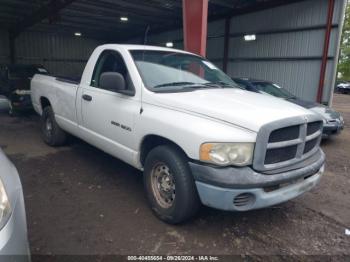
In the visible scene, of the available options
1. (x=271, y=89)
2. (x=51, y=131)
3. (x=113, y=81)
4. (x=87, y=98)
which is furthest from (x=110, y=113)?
(x=271, y=89)

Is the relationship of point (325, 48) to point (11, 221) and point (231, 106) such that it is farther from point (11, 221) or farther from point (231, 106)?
point (11, 221)

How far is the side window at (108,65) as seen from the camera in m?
3.91

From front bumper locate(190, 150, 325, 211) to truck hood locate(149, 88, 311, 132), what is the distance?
44 centimetres

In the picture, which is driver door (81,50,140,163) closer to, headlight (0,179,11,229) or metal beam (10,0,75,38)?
headlight (0,179,11,229)

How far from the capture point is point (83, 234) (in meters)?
2.97

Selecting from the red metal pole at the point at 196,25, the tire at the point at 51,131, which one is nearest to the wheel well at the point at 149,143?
the tire at the point at 51,131

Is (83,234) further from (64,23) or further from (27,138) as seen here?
(64,23)

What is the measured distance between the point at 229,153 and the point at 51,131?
4.38 meters

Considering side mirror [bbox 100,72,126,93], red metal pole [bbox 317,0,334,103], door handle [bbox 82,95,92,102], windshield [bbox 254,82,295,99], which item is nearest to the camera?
side mirror [bbox 100,72,126,93]

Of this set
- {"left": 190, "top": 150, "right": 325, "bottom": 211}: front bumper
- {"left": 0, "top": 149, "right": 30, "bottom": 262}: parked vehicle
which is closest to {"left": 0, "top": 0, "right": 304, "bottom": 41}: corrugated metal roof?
{"left": 190, "top": 150, "right": 325, "bottom": 211}: front bumper

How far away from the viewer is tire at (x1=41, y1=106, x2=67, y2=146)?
5631 millimetres

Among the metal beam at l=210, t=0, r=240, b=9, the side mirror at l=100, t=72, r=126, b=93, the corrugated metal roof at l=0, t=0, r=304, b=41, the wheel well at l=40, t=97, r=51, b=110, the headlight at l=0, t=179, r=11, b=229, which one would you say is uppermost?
the metal beam at l=210, t=0, r=240, b=9

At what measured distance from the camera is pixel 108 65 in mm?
4254

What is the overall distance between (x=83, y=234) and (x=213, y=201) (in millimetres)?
1384
